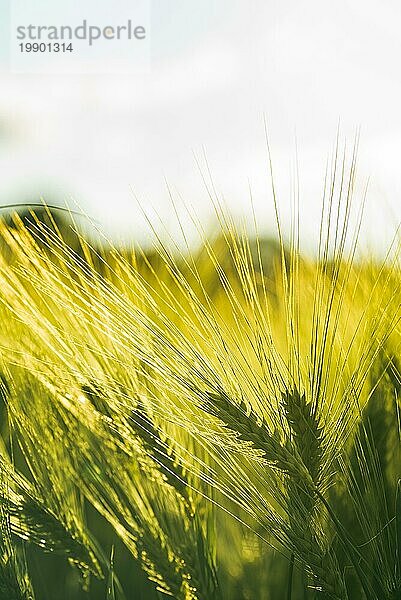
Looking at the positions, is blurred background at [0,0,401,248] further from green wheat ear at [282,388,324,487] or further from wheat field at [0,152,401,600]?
green wheat ear at [282,388,324,487]

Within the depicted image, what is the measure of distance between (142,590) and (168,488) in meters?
0.11

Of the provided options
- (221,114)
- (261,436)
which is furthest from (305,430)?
(221,114)

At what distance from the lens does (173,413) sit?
0.61 meters

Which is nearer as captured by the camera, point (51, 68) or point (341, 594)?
point (341, 594)

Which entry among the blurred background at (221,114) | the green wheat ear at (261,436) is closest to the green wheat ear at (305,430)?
the green wheat ear at (261,436)

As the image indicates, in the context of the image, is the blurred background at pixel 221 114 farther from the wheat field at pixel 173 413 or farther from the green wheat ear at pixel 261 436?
the green wheat ear at pixel 261 436

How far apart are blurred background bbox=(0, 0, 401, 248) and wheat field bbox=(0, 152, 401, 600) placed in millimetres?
30

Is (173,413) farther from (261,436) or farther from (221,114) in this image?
(221,114)

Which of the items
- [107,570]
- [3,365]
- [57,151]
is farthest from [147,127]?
[107,570]

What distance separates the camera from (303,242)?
0.65 m

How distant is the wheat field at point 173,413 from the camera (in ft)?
1.84

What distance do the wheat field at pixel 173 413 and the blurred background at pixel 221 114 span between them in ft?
0.10

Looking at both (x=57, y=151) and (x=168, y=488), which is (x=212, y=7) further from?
(x=168, y=488)

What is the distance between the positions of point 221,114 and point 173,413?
0.25 metres
